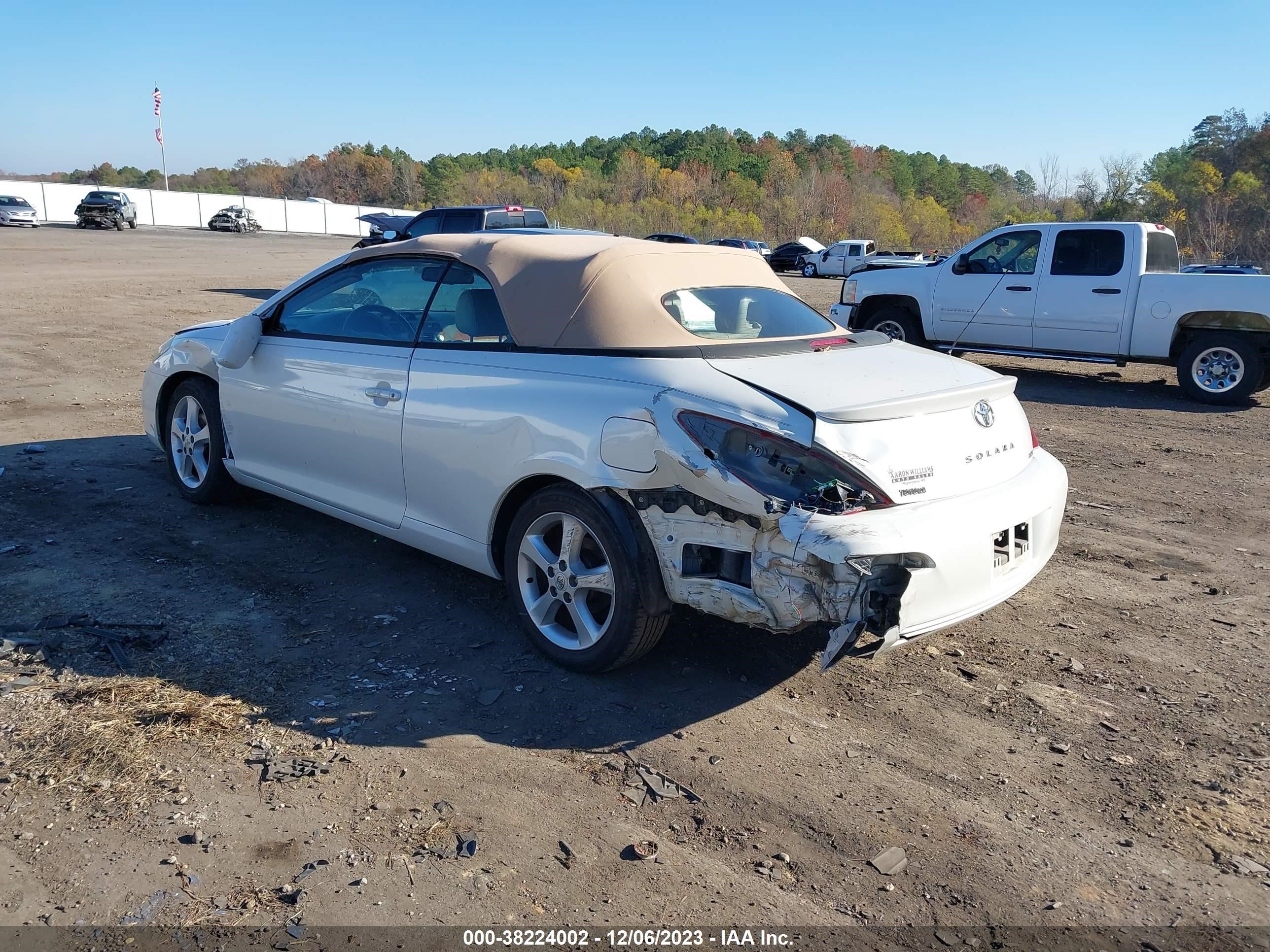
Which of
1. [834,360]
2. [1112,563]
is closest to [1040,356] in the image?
[1112,563]

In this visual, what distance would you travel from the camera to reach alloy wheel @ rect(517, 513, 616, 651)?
3887 mm

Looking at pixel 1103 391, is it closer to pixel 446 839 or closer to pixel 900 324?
pixel 900 324

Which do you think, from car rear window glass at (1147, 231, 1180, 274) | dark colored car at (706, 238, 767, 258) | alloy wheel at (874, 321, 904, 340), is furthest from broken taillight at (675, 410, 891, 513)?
dark colored car at (706, 238, 767, 258)

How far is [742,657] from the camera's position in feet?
13.8

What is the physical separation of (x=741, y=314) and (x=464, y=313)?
1.25 m

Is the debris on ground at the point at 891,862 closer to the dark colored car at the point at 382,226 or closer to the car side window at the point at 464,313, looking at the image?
the car side window at the point at 464,313

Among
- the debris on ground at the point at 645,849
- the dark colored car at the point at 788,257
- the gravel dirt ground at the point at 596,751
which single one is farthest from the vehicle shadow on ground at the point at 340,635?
the dark colored car at the point at 788,257

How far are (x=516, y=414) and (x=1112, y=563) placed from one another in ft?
11.6

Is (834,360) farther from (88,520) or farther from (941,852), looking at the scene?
(88,520)

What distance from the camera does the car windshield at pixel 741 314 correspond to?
14.1 feet

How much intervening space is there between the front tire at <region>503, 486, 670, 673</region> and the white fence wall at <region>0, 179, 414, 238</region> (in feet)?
204

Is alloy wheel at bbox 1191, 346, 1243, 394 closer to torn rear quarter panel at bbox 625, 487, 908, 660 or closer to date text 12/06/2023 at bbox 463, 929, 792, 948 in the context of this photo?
torn rear quarter panel at bbox 625, 487, 908, 660

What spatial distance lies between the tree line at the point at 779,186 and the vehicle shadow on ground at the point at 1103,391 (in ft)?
142

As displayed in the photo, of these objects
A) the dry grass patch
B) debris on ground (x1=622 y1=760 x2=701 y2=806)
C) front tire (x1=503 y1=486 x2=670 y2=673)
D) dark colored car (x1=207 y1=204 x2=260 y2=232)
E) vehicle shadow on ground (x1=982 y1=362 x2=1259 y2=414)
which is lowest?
debris on ground (x1=622 y1=760 x2=701 y2=806)
